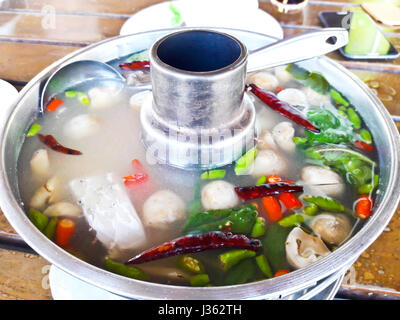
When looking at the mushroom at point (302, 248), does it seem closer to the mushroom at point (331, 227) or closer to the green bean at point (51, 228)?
the mushroom at point (331, 227)

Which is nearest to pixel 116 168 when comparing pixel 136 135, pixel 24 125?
pixel 136 135

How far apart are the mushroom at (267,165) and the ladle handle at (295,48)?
0.96 feet

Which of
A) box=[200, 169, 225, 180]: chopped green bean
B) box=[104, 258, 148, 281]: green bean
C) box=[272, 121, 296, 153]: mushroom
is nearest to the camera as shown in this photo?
box=[104, 258, 148, 281]: green bean

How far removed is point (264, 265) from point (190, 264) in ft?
0.63

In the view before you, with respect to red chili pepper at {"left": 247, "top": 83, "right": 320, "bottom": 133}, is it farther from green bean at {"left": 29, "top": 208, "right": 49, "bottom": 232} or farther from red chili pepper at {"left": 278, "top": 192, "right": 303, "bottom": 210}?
green bean at {"left": 29, "top": 208, "right": 49, "bottom": 232}

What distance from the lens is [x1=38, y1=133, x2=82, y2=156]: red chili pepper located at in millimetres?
1174

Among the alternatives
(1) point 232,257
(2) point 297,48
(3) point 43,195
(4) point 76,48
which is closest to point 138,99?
(3) point 43,195

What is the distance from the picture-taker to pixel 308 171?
1135 mm

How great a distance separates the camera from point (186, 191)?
1.08 m

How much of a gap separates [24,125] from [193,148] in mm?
606

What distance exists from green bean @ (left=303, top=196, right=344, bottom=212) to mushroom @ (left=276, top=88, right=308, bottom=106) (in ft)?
1.43

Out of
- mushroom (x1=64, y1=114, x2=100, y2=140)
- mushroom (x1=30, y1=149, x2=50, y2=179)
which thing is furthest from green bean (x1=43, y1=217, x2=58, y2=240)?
mushroom (x1=64, y1=114, x2=100, y2=140)
